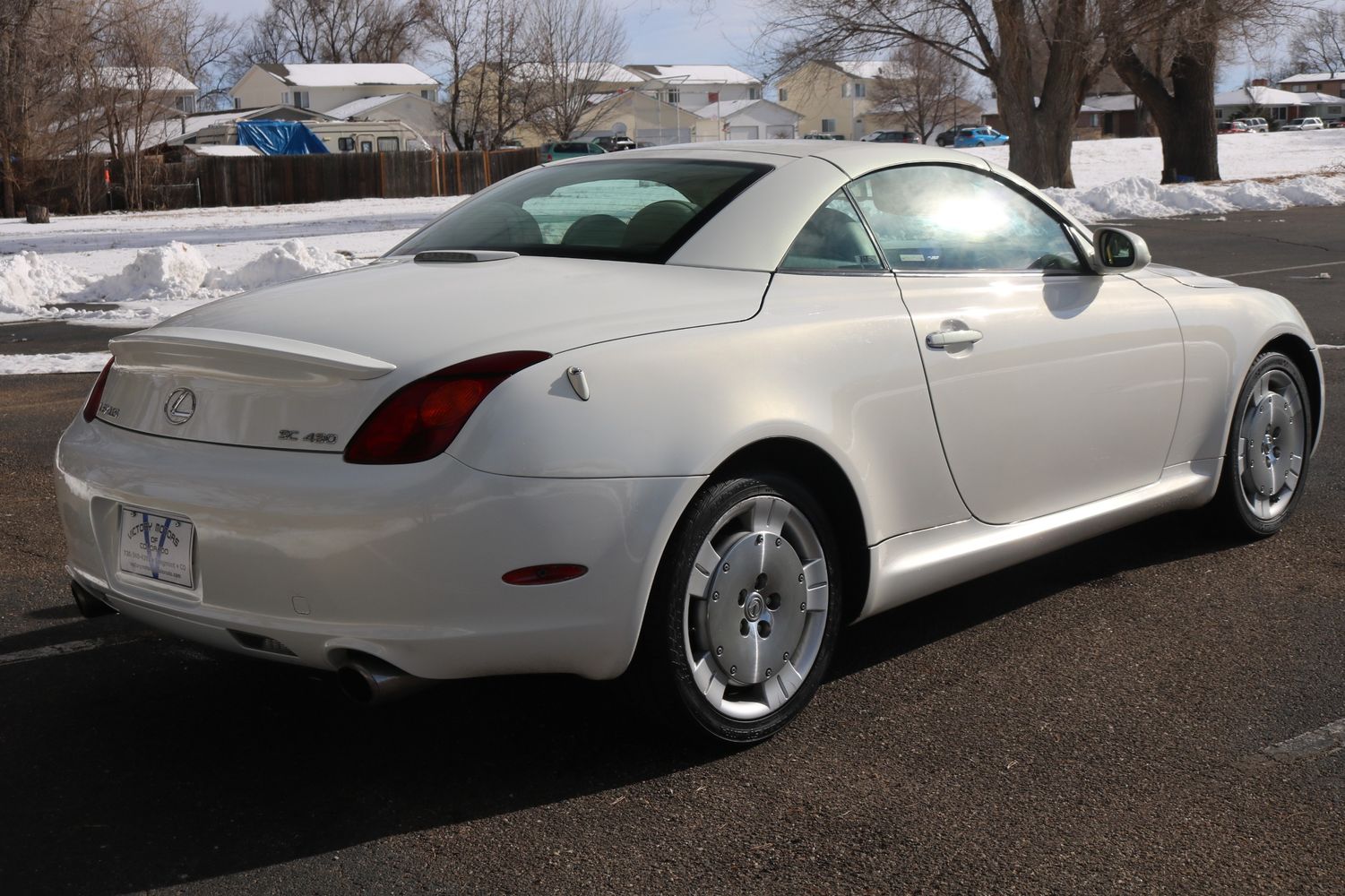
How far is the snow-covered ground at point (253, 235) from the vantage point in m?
15.1

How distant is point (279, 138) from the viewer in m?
60.2

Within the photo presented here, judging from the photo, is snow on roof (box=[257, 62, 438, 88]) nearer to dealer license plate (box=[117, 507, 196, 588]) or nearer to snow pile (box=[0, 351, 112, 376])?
snow pile (box=[0, 351, 112, 376])

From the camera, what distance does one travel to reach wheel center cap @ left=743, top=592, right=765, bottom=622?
345cm

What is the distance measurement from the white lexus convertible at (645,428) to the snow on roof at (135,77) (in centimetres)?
3635

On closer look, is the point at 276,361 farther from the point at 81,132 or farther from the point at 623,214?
the point at 81,132

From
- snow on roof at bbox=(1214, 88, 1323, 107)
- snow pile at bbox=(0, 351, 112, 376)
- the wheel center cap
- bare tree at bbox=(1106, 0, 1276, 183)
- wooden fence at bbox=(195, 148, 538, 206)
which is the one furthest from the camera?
snow on roof at bbox=(1214, 88, 1323, 107)

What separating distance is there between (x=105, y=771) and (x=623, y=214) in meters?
1.95

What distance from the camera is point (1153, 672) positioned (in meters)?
4.02

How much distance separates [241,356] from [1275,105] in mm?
136215

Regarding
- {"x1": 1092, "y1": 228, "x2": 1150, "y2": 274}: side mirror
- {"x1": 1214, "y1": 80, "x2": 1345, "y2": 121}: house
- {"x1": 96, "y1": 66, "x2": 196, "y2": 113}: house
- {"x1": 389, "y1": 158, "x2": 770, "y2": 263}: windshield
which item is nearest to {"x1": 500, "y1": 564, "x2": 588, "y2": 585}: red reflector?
{"x1": 389, "y1": 158, "x2": 770, "y2": 263}: windshield

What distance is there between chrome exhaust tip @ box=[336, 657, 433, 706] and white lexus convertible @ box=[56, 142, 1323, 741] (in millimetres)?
11

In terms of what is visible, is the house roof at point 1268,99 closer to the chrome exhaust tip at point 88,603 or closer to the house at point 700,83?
the house at point 700,83

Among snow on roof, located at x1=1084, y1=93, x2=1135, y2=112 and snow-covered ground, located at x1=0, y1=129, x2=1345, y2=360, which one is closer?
snow-covered ground, located at x1=0, y1=129, x2=1345, y2=360

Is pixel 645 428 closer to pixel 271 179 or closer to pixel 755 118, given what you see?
pixel 271 179
